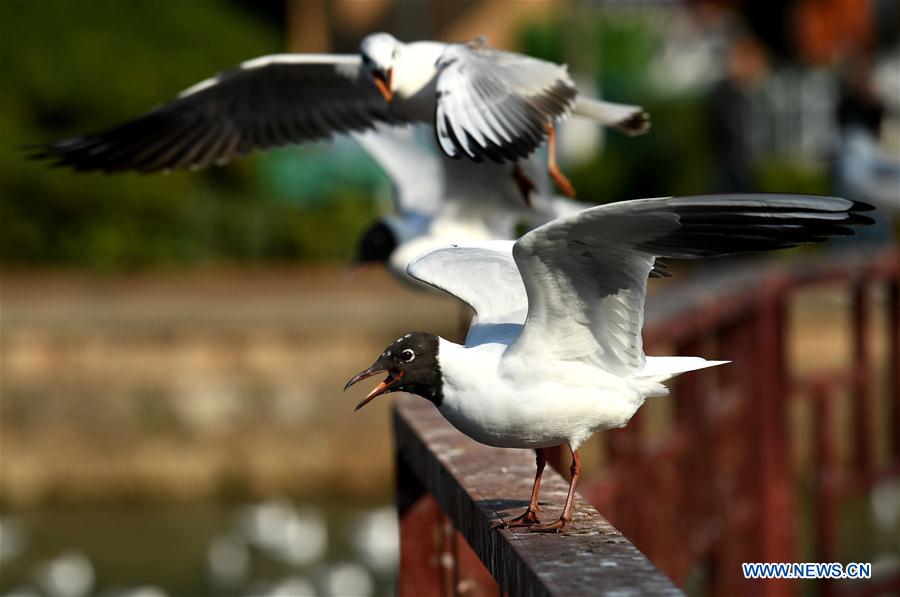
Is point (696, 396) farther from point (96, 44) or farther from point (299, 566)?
point (96, 44)

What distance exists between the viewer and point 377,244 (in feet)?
18.4

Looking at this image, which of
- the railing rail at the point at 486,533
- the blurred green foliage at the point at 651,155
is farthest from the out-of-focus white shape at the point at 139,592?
the railing rail at the point at 486,533

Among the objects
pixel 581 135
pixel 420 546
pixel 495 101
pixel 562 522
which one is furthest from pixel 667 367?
pixel 581 135

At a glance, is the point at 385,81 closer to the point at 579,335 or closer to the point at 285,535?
the point at 579,335

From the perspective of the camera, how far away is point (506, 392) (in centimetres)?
241

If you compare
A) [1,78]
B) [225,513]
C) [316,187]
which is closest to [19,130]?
[1,78]

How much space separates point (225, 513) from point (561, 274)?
318 inches

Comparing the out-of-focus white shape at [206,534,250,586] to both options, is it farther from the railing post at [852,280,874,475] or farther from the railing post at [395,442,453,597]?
the railing post at [395,442,453,597]

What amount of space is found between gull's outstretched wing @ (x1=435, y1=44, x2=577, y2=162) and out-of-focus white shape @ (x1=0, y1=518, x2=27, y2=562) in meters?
6.54

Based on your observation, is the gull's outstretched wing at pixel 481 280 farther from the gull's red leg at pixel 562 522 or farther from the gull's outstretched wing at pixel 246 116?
the gull's outstretched wing at pixel 246 116

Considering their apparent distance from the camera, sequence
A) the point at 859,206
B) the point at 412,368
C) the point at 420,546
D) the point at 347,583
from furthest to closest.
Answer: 1. the point at 347,583
2. the point at 420,546
3. the point at 412,368
4. the point at 859,206

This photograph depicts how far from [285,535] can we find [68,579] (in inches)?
49.6

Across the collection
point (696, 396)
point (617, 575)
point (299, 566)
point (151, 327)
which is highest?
point (617, 575)

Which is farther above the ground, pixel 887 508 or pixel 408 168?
pixel 408 168
